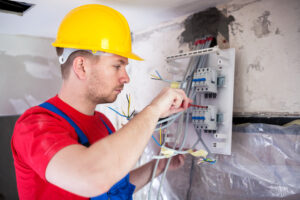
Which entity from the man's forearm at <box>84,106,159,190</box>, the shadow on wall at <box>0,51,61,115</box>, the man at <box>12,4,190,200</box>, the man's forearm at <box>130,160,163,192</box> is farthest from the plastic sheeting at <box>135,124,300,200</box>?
the shadow on wall at <box>0,51,61,115</box>

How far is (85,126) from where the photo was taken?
41.1 inches

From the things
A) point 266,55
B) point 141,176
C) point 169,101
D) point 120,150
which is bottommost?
point 141,176

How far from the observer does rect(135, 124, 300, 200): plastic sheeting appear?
40.8 inches

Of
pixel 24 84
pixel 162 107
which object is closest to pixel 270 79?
pixel 162 107

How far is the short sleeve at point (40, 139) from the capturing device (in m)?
0.70

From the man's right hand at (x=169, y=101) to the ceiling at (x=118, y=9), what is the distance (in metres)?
0.58

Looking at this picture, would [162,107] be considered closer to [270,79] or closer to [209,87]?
[209,87]

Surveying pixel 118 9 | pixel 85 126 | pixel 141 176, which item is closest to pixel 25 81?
pixel 118 9

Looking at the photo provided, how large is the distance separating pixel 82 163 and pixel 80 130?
0.34 m

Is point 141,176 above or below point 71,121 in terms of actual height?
below

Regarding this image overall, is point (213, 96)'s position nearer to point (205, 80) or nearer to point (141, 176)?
point (205, 80)

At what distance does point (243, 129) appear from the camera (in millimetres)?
1180

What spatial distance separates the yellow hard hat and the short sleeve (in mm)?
335

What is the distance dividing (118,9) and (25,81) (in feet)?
3.42
